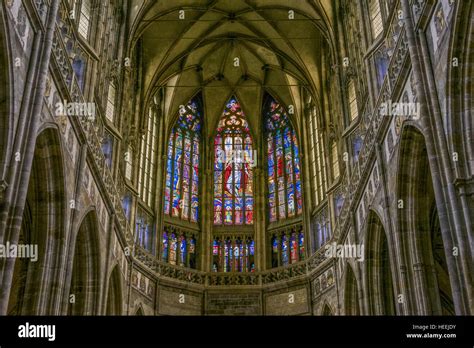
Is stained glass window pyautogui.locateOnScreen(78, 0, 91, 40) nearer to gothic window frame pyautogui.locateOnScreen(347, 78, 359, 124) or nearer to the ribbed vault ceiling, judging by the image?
the ribbed vault ceiling

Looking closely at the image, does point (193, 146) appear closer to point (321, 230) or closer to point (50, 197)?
point (321, 230)

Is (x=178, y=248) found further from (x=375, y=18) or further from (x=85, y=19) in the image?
(x=375, y=18)

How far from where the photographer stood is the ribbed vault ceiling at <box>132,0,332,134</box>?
1405 inches

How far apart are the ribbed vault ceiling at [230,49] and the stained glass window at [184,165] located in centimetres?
85

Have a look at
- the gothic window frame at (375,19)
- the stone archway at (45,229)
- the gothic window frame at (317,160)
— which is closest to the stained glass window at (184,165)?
the gothic window frame at (317,160)

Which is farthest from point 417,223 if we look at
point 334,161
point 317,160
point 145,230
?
point 145,230

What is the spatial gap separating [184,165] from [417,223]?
23.3 m

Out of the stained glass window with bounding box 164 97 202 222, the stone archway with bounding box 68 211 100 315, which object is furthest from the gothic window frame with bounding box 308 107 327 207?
the stone archway with bounding box 68 211 100 315

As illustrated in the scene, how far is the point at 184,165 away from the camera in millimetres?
41188

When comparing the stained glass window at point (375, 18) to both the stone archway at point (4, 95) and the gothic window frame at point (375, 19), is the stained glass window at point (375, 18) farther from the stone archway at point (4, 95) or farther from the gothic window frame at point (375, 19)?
the stone archway at point (4, 95)

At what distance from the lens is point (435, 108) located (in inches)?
624

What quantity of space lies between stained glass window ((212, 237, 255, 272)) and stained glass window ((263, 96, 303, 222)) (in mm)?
2371

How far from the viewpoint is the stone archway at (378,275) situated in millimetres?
24406
